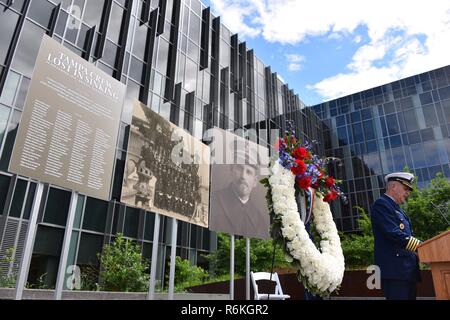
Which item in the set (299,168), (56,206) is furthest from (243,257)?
(299,168)

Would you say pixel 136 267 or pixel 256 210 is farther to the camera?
pixel 136 267

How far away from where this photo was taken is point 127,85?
16797mm

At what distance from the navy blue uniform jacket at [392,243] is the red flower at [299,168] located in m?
1.04

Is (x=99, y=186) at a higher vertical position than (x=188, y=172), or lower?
lower

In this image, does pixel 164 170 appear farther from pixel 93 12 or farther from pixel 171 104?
pixel 171 104

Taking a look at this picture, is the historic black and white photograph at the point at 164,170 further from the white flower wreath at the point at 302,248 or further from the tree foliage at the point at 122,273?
the tree foliage at the point at 122,273

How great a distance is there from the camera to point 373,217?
447 centimetres

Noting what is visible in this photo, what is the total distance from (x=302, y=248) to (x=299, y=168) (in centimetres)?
114

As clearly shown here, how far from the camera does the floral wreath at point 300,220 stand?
4.30 m

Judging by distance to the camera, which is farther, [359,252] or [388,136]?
[388,136]

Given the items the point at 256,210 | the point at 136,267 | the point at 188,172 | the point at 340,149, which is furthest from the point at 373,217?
the point at 340,149

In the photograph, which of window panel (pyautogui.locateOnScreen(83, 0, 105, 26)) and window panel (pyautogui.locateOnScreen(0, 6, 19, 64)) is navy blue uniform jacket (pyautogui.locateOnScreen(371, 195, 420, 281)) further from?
window panel (pyautogui.locateOnScreen(83, 0, 105, 26))
